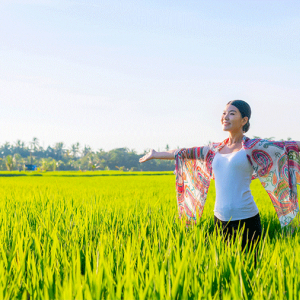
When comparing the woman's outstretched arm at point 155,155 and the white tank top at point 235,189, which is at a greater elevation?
the woman's outstretched arm at point 155,155

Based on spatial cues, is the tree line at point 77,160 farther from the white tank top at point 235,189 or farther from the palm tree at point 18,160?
the white tank top at point 235,189

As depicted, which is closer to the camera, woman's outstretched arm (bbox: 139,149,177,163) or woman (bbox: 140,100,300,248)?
woman (bbox: 140,100,300,248)

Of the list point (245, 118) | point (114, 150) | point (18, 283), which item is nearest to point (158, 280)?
point (18, 283)

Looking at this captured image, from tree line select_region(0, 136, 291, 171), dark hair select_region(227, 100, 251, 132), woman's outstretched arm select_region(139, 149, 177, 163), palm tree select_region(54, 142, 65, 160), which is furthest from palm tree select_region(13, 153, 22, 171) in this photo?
dark hair select_region(227, 100, 251, 132)

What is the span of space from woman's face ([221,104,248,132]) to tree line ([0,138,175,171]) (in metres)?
44.6

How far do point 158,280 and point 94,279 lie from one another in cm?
25

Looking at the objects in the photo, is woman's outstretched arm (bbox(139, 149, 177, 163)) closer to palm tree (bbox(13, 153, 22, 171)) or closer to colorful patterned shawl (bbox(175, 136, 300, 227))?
colorful patterned shawl (bbox(175, 136, 300, 227))

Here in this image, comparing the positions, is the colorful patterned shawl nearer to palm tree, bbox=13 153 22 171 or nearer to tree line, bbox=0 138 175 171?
tree line, bbox=0 138 175 171

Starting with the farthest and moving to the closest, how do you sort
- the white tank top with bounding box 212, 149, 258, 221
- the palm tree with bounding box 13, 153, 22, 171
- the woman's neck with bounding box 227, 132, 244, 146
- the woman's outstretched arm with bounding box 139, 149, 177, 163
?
the palm tree with bounding box 13, 153, 22, 171 → the woman's outstretched arm with bounding box 139, 149, 177, 163 → the woman's neck with bounding box 227, 132, 244, 146 → the white tank top with bounding box 212, 149, 258, 221

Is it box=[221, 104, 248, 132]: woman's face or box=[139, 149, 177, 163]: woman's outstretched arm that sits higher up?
box=[221, 104, 248, 132]: woman's face

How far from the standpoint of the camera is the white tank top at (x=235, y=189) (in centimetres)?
202

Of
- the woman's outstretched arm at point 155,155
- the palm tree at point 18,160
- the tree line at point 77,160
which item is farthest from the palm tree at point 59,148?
the woman's outstretched arm at point 155,155

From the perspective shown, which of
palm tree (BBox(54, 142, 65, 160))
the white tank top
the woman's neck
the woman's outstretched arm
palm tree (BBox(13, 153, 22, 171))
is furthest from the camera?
palm tree (BBox(54, 142, 65, 160))

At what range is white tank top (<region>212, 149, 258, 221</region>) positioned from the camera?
202 cm
